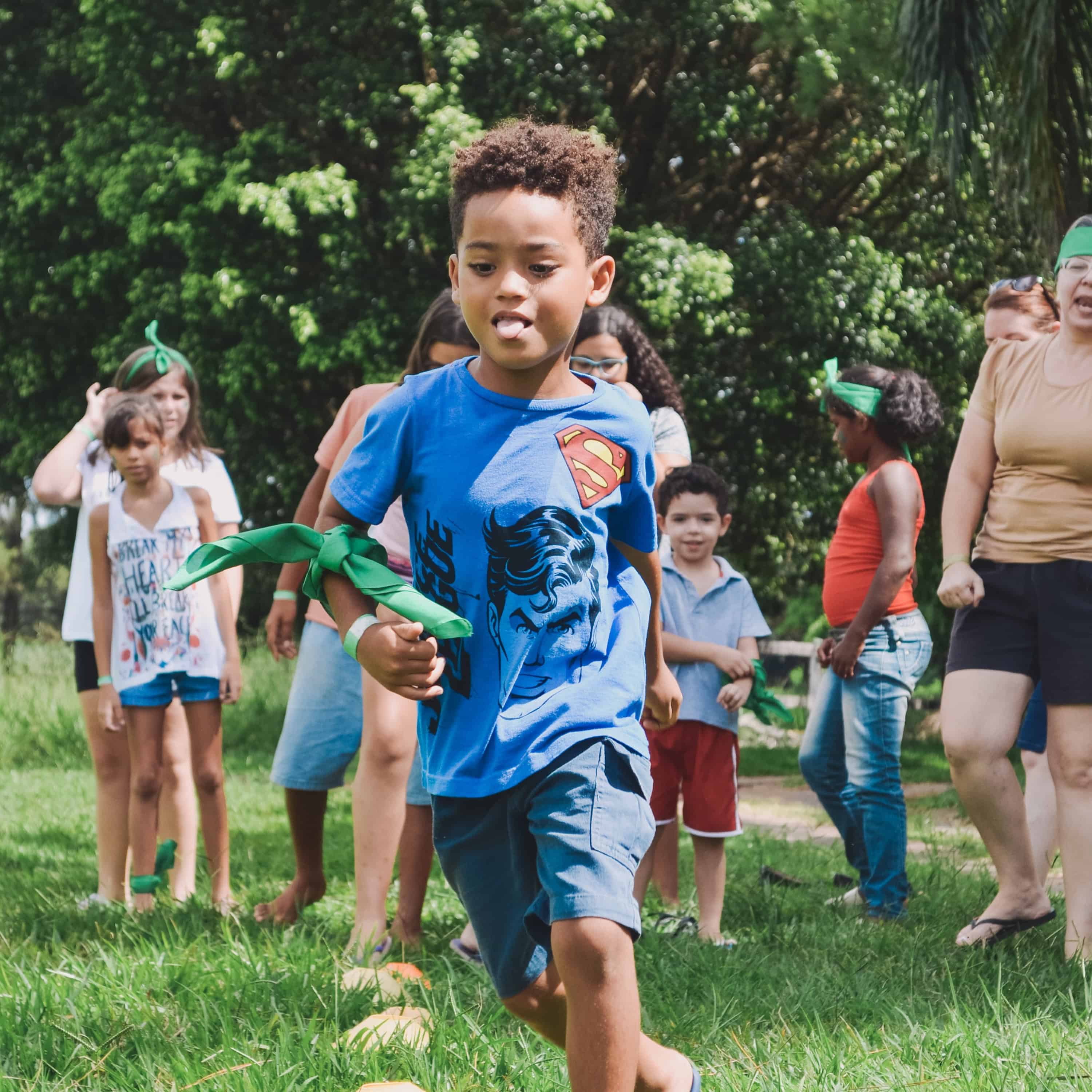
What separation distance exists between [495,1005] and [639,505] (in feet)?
4.80

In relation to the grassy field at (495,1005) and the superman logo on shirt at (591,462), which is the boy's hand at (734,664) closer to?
the grassy field at (495,1005)

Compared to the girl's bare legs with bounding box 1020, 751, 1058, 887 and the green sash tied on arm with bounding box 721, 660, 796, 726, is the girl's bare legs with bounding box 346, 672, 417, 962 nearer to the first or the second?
the green sash tied on arm with bounding box 721, 660, 796, 726

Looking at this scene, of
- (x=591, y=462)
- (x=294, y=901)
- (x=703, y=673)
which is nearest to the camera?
(x=591, y=462)

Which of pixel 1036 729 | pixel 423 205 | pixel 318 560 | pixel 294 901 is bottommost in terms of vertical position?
pixel 294 901

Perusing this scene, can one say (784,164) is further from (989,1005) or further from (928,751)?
(989,1005)

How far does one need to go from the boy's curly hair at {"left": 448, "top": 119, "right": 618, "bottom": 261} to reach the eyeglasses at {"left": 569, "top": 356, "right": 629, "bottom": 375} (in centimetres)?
177

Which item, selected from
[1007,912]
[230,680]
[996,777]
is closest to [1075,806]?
[996,777]

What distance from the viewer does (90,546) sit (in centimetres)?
488

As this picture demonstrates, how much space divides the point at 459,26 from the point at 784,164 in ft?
14.3

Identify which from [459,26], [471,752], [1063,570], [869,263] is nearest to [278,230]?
[459,26]

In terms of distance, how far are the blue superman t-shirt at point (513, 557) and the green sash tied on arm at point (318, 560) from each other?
0.28ft

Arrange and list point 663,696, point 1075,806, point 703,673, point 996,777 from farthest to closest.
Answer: point 703,673
point 996,777
point 1075,806
point 663,696

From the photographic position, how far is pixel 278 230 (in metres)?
13.8

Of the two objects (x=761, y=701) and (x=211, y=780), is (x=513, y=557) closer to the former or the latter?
(x=761, y=701)
